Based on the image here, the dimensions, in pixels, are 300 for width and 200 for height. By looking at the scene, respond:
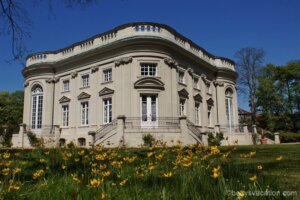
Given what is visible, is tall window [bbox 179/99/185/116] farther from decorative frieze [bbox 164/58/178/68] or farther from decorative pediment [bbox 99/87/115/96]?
decorative pediment [bbox 99/87/115/96]

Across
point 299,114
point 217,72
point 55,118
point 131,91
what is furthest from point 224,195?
point 299,114

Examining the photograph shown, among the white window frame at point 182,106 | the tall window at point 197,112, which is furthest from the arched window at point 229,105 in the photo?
the white window frame at point 182,106

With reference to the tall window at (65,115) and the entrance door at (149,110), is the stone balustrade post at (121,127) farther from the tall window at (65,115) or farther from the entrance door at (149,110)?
the tall window at (65,115)

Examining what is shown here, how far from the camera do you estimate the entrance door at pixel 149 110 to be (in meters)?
22.8

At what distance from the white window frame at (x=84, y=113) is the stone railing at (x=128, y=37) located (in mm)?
5163

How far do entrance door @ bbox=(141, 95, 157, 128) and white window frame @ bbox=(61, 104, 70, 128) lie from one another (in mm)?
9015

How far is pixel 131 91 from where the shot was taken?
904 inches

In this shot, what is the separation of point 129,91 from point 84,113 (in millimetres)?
6324

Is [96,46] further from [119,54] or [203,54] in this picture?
[203,54]

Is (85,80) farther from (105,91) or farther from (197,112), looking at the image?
(197,112)

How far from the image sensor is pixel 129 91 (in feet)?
75.4

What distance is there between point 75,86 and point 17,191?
84.5ft

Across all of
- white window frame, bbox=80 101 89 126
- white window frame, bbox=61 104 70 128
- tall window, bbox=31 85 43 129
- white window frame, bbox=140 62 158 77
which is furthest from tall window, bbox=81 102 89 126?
white window frame, bbox=140 62 158 77

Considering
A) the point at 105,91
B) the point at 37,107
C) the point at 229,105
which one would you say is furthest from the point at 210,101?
the point at 37,107
